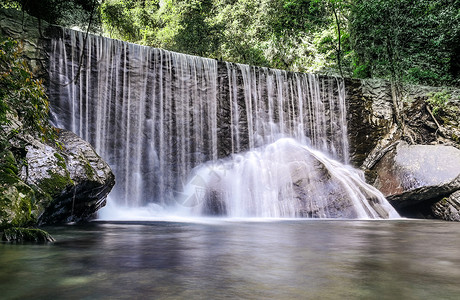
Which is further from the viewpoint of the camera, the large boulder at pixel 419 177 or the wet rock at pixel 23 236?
the large boulder at pixel 419 177

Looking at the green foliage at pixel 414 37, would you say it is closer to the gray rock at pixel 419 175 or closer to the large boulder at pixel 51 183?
the gray rock at pixel 419 175

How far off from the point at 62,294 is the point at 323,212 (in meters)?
7.24

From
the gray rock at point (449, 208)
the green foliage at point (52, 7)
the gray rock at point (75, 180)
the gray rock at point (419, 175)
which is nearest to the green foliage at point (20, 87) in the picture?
the gray rock at point (75, 180)

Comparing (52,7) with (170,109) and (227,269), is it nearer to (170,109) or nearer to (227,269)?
(170,109)

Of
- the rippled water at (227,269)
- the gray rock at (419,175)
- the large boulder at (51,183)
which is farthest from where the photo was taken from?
the gray rock at (419,175)

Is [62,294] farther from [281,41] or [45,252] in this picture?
[281,41]

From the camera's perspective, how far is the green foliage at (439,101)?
12234mm

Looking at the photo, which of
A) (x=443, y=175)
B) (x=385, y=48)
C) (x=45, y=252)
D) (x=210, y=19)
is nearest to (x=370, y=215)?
(x=443, y=175)

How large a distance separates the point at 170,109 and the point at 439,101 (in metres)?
9.38

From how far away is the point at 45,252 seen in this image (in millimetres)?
3238

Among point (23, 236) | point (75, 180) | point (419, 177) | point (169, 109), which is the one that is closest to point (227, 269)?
point (23, 236)

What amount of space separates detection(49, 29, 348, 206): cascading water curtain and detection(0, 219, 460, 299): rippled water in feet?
18.8

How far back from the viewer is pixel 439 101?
40.3 feet

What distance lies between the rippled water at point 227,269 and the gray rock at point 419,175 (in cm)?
528
